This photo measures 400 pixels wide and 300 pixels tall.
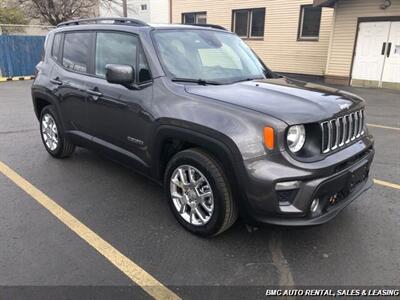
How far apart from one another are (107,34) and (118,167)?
178 centimetres

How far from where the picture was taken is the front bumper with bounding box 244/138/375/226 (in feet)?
9.02

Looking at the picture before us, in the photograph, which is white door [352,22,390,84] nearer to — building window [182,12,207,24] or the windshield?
building window [182,12,207,24]

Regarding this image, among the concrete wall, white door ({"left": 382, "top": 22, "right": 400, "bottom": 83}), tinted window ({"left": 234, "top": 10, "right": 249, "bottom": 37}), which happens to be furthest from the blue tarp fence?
white door ({"left": 382, "top": 22, "right": 400, "bottom": 83})

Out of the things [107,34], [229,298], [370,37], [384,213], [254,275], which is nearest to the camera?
[229,298]

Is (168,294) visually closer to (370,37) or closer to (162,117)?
(162,117)

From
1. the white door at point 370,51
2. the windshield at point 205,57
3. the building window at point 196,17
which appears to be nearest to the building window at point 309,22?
the white door at point 370,51

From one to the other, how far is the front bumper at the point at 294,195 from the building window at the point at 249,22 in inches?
649

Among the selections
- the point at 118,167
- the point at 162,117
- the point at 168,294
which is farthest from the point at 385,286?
the point at 118,167

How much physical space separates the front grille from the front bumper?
19 centimetres

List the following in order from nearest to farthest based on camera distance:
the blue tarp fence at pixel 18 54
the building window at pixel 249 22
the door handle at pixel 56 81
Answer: the door handle at pixel 56 81, the blue tarp fence at pixel 18 54, the building window at pixel 249 22

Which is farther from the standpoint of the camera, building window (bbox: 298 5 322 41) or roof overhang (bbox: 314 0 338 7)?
building window (bbox: 298 5 322 41)

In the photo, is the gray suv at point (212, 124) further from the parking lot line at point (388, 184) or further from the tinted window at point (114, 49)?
the parking lot line at point (388, 184)

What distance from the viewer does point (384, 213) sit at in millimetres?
3832

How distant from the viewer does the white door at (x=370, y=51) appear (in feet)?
44.1
